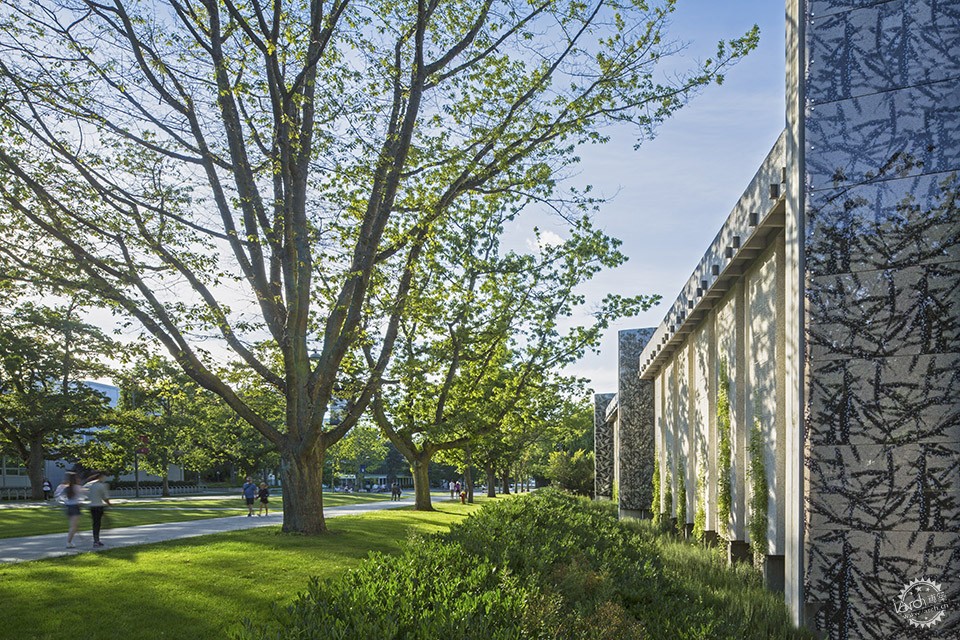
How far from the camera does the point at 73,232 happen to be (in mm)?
15156

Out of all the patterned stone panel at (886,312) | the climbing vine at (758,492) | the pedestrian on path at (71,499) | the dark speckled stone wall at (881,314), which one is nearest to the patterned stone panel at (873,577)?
the dark speckled stone wall at (881,314)

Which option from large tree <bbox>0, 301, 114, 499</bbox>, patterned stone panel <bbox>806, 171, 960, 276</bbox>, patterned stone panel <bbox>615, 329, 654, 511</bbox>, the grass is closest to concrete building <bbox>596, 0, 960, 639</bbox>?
patterned stone panel <bbox>806, 171, 960, 276</bbox>

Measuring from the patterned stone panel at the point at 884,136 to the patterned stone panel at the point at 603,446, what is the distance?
110ft

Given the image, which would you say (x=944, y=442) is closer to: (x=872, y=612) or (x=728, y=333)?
(x=872, y=612)

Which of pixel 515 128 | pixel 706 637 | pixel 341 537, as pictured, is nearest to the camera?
pixel 706 637

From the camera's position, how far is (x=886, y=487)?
871 cm

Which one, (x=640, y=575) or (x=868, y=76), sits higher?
(x=868, y=76)

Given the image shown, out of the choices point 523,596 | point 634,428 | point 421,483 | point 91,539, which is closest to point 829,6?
point 523,596

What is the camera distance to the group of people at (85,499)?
1634 centimetres

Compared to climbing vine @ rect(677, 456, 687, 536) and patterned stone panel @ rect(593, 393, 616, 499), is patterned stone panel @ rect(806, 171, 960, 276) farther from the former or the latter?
patterned stone panel @ rect(593, 393, 616, 499)

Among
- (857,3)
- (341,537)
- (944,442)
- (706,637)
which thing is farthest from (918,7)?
(341,537)

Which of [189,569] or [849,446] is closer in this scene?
[849,446]

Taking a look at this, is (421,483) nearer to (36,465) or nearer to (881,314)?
(36,465)

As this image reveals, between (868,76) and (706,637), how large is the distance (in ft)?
22.1
